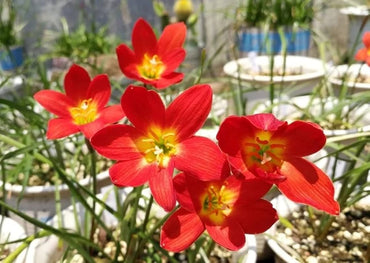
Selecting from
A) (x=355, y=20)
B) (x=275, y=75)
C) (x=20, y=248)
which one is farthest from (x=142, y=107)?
(x=355, y=20)

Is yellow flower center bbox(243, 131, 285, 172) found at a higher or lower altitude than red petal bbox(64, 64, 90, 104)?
higher

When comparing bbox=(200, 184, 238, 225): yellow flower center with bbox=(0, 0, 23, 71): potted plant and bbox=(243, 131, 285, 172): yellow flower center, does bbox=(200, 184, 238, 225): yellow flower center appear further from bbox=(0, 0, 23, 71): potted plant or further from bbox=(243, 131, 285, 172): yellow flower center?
bbox=(0, 0, 23, 71): potted plant

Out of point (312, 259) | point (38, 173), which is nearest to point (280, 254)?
point (312, 259)

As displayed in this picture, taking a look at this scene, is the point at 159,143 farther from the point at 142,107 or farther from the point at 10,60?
the point at 10,60

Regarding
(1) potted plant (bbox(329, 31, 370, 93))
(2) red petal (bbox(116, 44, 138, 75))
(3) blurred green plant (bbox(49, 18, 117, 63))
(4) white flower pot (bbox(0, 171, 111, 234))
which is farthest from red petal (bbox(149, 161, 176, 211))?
(3) blurred green plant (bbox(49, 18, 117, 63))

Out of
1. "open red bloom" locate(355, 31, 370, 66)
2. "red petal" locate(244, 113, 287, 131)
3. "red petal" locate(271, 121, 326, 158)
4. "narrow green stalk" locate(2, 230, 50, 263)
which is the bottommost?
"narrow green stalk" locate(2, 230, 50, 263)

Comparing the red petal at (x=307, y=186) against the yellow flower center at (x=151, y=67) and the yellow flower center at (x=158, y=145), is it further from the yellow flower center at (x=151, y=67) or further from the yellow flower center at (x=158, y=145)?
the yellow flower center at (x=151, y=67)

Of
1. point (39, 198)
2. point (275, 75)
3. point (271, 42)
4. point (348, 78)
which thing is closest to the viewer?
point (39, 198)

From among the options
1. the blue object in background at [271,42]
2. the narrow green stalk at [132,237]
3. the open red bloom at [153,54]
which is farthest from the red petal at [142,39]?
the blue object in background at [271,42]
